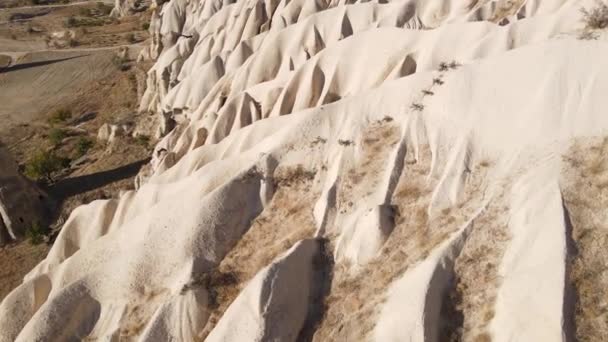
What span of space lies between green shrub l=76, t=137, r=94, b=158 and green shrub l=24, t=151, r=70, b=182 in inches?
62.0

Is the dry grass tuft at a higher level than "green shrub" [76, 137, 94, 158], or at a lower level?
higher

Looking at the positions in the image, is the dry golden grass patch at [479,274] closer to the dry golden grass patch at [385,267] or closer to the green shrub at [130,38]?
the dry golden grass patch at [385,267]

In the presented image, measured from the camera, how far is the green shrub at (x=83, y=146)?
2256cm

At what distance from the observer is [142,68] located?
31562mm

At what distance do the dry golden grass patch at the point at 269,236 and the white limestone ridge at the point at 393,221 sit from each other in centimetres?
3

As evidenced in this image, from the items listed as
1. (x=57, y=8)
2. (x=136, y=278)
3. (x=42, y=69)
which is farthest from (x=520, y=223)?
(x=57, y=8)

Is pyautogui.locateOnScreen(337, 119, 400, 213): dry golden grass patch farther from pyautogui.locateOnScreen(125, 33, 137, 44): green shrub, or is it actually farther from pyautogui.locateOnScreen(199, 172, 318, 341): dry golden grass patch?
pyautogui.locateOnScreen(125, 33, 137, 44): green shrub

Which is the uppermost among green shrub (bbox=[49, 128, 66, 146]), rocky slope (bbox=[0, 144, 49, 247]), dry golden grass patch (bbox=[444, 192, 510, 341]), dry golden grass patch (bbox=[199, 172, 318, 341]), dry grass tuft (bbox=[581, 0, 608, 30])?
dry grass tuft (bbox=[581, 0, 608, 30])

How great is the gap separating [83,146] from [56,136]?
2142 millimetres

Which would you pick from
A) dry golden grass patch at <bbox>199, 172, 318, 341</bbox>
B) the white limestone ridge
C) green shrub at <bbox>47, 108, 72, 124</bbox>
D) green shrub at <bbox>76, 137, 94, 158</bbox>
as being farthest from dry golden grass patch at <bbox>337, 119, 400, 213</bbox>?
green shrub at <bbox>47, 108, 72, 124</bbox>

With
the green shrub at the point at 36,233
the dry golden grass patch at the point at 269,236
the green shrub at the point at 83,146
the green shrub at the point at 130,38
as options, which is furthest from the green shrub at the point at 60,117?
the dry golden grass patch at the point at 269,236

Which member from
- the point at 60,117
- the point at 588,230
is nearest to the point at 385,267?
the point at 588,230

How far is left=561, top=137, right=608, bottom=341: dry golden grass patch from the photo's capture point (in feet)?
21.0

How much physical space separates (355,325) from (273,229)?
9.42 ft
